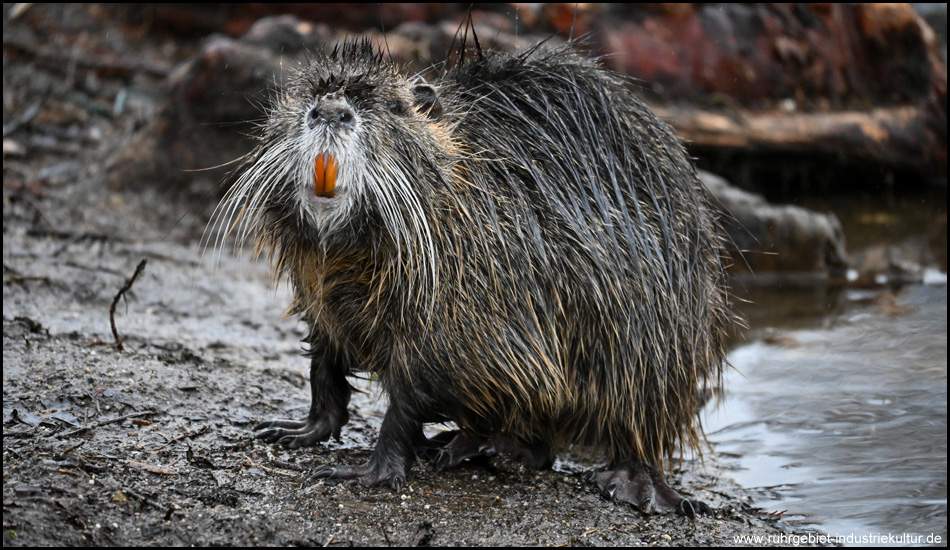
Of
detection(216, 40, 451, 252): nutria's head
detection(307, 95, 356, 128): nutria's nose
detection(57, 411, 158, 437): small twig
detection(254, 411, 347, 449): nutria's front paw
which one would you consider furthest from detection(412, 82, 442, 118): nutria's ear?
detection(57, 411, 158, 437): small twig

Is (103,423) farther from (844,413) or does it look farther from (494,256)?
(844,413)

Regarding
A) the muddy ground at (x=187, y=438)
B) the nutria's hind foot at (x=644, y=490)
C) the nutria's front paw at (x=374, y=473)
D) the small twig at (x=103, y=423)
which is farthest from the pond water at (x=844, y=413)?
the small twig at (x=103, y=423)

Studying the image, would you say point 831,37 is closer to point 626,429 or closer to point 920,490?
point 920,490

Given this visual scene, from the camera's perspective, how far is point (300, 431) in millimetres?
3785

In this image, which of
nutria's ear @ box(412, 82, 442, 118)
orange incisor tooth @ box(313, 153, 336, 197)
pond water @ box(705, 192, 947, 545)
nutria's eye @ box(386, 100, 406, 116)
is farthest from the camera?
pond water @ box(705, 192, 947, 545)

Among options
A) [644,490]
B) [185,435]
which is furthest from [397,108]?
[644,490]

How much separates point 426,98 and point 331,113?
0.54m

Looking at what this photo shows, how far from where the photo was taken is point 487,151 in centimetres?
355

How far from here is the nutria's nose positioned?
10.0ft

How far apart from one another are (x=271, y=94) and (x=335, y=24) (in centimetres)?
609

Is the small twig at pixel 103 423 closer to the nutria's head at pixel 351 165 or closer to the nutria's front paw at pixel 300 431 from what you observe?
the nutria's front paw at pixel 300 431

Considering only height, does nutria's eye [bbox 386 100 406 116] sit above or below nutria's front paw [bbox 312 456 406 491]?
above

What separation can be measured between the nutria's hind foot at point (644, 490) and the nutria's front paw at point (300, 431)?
1.06 meters

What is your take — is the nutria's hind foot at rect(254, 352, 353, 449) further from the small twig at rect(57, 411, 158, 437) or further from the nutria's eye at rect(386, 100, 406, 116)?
the nutria's eye at rect(386, 100, 406, 116)
